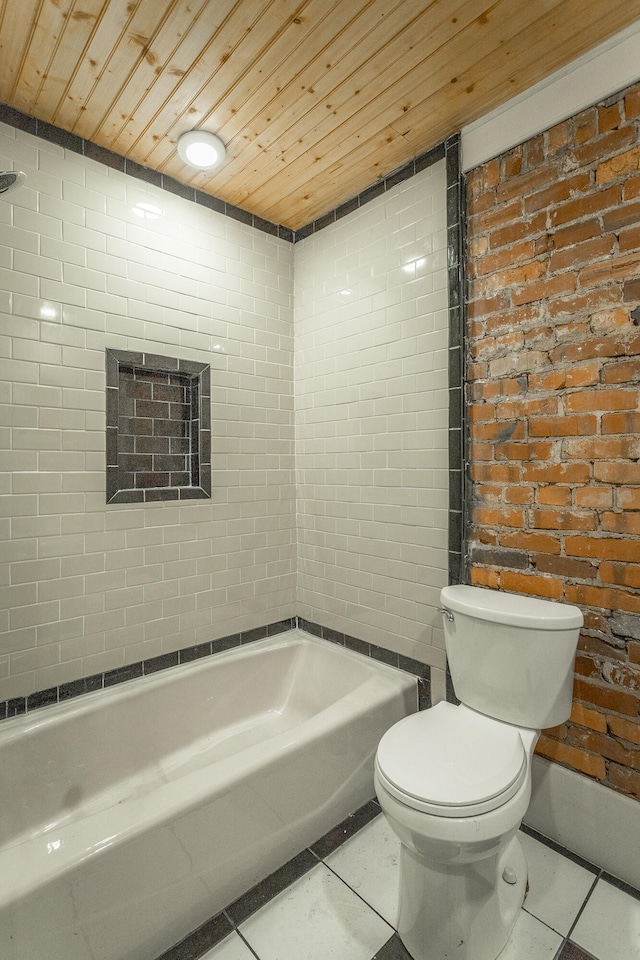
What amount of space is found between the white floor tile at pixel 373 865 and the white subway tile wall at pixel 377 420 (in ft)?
1.90

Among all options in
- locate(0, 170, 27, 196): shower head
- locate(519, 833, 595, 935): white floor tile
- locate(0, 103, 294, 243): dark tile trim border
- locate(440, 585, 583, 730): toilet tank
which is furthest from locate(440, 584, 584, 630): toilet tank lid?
locate(0, 103, 294, 243): dark tile trim border

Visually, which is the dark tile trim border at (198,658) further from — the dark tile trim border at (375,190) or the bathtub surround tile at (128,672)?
the dark tile trim border at (375,190)

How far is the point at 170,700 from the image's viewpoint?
2057mm

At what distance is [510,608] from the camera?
1.60 metres

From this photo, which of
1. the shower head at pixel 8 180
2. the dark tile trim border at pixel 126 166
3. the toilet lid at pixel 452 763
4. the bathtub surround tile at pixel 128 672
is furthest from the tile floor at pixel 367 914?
the dark tile trim border at pixel 126 166

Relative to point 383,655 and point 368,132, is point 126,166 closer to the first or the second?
point 368,132

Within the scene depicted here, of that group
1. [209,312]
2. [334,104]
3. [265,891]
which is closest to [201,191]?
[209,312]

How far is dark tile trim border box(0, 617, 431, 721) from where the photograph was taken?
71.9 inches

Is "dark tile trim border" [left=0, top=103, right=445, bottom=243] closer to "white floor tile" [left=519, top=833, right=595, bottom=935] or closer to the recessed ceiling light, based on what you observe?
the recessed ceiling light

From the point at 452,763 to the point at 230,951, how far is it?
811mm

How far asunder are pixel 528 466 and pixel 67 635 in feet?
6.27

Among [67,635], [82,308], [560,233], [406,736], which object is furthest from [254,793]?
[560,233]

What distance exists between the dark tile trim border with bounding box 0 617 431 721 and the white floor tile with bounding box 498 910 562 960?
2.49 feet

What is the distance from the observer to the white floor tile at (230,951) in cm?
131
